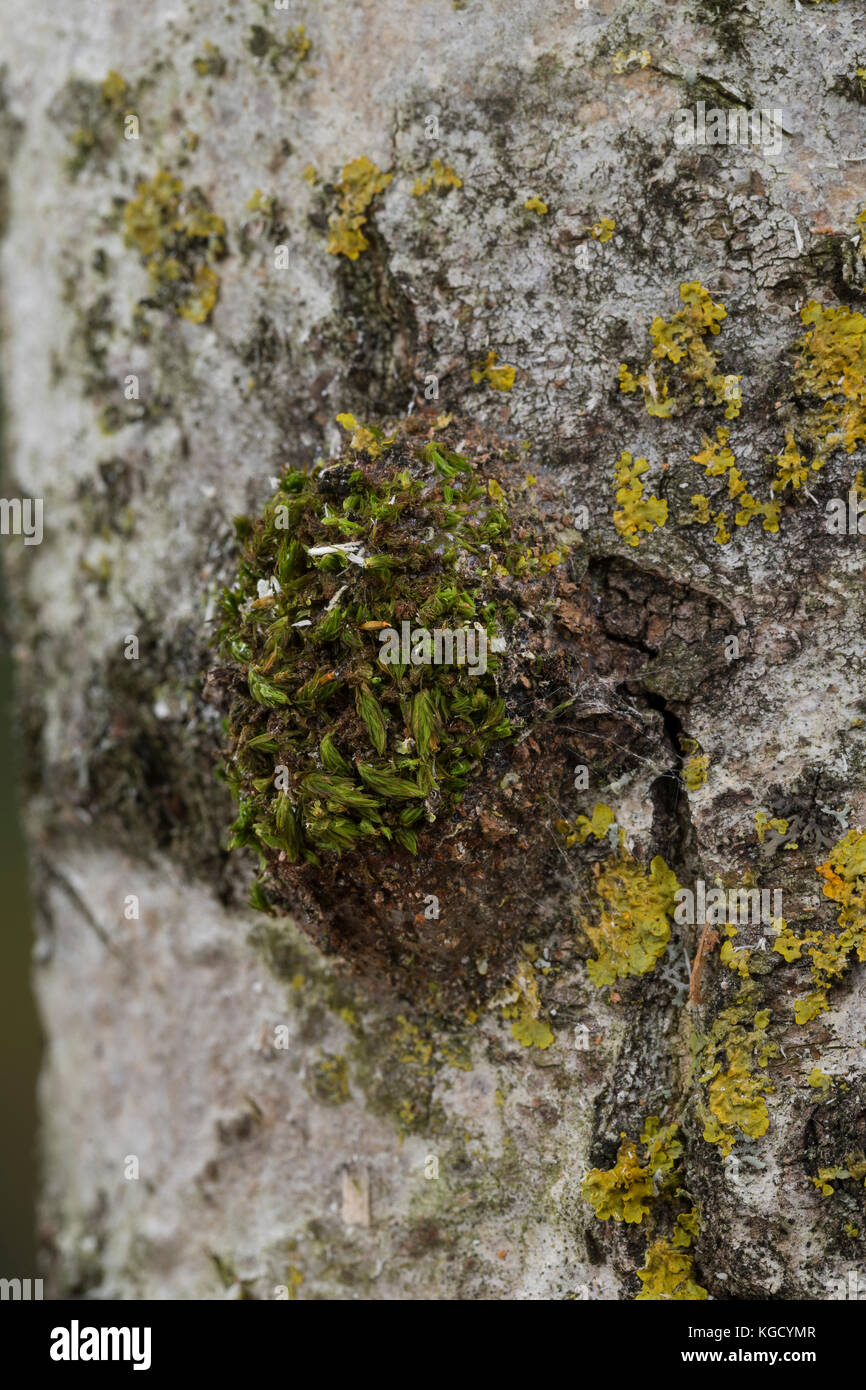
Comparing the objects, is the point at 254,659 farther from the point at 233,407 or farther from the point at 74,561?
the point at 74,561

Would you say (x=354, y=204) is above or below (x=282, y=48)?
below

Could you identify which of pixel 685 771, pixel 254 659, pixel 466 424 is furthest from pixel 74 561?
pixel 685 771

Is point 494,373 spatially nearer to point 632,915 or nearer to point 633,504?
point 633,504

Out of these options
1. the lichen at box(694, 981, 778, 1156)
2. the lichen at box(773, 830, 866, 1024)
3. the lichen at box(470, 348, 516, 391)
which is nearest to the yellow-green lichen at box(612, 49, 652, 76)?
the lichen at box(470, 348, 516, 391)

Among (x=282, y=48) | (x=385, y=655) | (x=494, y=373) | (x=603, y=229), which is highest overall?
(x=282, y=48)

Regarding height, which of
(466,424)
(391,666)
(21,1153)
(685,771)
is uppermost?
(466,424)

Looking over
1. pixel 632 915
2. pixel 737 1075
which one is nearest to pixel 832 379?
pixel 632 915

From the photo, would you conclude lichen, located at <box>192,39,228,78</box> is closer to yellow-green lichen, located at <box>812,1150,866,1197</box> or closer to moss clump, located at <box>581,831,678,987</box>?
moss clump, located at <box>581,831,678,987</box>
